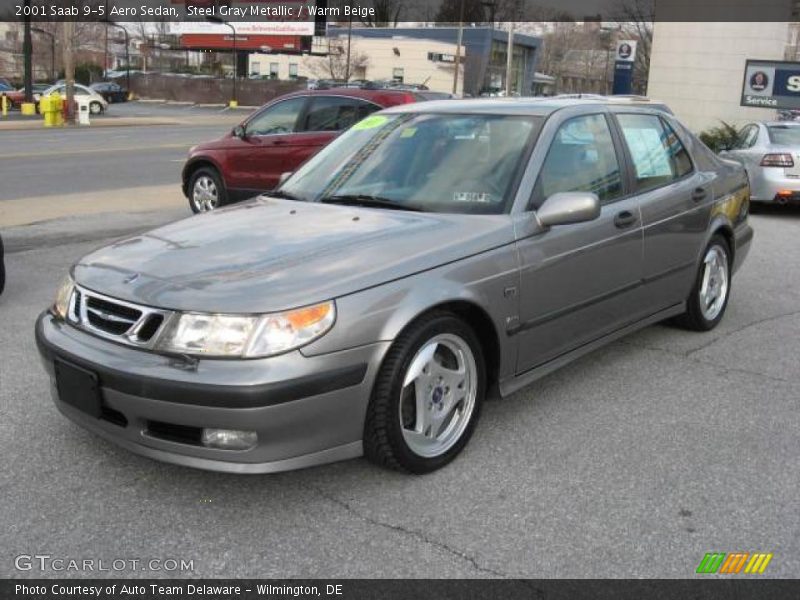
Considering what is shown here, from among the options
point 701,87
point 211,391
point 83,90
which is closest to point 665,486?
point 211,391

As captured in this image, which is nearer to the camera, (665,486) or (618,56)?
(665,486)

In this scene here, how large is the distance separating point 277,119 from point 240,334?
25.4 feet

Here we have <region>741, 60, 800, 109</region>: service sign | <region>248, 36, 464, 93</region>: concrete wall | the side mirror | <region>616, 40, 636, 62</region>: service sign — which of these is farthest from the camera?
<region>248, 36, 464, 93</region>: concrete wall

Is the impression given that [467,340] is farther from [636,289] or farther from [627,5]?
[627,5]

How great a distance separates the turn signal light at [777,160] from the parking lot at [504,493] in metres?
7.24

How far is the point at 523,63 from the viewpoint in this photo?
95812mm

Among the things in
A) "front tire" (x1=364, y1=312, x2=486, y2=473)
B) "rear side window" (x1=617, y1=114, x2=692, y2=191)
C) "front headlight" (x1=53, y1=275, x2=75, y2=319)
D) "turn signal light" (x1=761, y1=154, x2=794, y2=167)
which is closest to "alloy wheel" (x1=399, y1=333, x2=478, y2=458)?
"front tire" (x1=364, y1=312, x2=486, y2=473)

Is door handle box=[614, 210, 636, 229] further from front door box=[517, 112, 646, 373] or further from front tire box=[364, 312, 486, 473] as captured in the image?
front tire box=[364, 312, 486, 473]

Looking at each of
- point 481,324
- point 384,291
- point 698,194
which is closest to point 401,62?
point 698,194

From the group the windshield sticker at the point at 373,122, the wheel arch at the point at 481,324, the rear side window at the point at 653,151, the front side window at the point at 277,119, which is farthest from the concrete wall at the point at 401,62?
the wheel arch at the point at 481,324

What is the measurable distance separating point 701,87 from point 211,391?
85.7ft

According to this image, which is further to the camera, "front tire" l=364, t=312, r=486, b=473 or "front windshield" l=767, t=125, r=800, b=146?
"front windshield" l=767, t=125, r=800, b=146

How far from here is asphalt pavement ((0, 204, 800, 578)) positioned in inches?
114

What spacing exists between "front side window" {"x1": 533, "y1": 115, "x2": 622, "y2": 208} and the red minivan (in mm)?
5708
